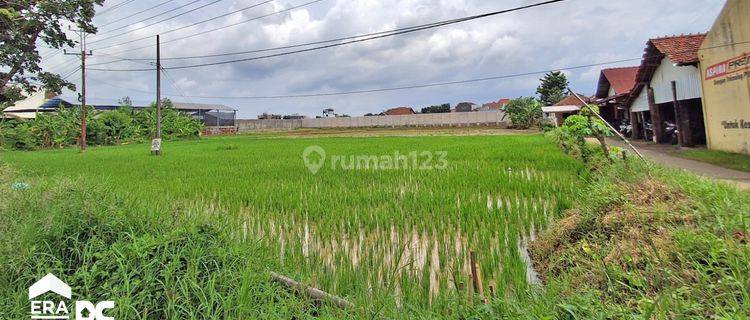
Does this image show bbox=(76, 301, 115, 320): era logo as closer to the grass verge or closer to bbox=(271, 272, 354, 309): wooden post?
bbox=(271, 272, 354, 309): wooden post

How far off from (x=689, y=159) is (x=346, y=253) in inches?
460

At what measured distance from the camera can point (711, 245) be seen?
2.37 metres

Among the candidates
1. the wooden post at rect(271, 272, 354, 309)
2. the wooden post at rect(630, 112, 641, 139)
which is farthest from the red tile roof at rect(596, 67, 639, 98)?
the wooden post at rect(271, 272, 354, 309)

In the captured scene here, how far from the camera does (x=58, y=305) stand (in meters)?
2.42

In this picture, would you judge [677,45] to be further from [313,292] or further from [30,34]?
[30,34]

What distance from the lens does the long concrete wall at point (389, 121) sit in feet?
141

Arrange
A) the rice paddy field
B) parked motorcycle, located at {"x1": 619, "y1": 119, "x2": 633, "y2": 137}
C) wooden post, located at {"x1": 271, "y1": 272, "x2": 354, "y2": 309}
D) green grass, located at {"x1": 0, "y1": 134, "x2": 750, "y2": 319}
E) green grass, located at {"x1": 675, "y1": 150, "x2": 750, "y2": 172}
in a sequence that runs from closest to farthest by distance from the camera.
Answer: green grass, located at {"x1": 0, "y1": 134, "x2": 750, "y2": 319}
wooden post, located at {"x1": 271, "y1": 272, "x2": 354, "y2": 309}
the rice paddy field
green grass, located at {"x1": 675, "y1": 150, "x2": 750, "y2": 172}
parked motorcycle, located at {"x1": 619, "y1": 119, "x2": 633, "y2": 137}

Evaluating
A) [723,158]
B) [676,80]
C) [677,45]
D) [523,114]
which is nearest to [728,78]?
[723,158]

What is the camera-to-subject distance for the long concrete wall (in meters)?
43.0

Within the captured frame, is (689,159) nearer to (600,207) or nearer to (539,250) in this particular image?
(600,207)

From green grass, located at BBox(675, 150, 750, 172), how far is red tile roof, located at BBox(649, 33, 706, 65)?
3640 mm

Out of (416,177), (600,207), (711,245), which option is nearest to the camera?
(711,245)

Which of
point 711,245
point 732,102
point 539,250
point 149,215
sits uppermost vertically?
point 732,102

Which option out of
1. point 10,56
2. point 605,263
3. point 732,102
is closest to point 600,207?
point 605,263
